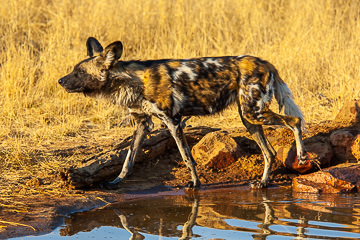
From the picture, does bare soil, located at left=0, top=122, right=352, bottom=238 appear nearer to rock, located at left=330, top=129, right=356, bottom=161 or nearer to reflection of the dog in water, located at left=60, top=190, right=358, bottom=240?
reflection of the dog in water, located at left=60, top=190, right=358, bottom=240

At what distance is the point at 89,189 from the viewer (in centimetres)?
483

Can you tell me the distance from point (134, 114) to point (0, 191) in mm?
1304

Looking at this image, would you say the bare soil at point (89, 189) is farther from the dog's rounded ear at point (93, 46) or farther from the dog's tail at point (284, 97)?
the dog's rounded ear at point (93, 46)

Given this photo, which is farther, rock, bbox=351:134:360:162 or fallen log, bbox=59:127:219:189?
rock, bbox=351:134:360:162

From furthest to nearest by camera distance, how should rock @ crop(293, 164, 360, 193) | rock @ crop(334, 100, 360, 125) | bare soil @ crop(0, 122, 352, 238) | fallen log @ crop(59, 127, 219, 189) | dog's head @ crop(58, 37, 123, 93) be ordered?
rock @ crop(334, 100, 360, 125) < dog's head @ crop(58, 37, 123, 93) < rock @ crop(293, 164, 360, 193) < fallen log @ crop(59, 127, 219, 189) < bare soil @ crop(0, 122, 352, 238)

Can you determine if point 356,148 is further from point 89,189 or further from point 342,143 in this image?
point 89,189

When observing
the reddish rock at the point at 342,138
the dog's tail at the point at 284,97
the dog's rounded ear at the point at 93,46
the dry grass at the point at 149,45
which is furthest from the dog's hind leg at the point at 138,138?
the reddish rock at the point at 342,138

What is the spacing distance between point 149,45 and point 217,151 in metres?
3.77

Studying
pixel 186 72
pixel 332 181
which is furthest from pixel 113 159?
pixel 332 181

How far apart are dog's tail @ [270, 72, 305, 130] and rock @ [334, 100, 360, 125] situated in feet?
3.12

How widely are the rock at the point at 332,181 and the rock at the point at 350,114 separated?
96 cm

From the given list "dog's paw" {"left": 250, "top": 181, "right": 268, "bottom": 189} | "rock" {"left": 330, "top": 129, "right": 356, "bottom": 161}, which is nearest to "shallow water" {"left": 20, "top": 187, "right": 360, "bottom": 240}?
"dog's paw" {"left": 250, "top": 181, "right": 268, "bottom": 189}

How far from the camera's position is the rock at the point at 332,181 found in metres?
4.82

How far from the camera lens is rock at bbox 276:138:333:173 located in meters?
5.26
